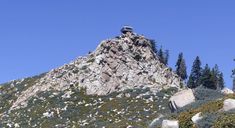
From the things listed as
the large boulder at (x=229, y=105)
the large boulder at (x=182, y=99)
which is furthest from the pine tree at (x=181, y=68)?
the large boulder at (x=229, y=105)

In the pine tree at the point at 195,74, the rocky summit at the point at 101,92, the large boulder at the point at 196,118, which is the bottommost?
the large boulder at the point at 196,118

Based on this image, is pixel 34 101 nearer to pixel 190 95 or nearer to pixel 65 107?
pixel 65 107

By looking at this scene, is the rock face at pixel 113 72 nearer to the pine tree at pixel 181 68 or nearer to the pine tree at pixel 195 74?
the pine tree at pixel 195 74

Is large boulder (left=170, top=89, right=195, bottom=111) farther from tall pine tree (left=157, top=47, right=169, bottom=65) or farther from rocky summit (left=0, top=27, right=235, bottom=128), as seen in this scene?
tall pine tree (left=157, top=47, right=169, bottom=65)

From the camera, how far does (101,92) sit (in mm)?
86750

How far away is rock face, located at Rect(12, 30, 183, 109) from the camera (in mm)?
88625

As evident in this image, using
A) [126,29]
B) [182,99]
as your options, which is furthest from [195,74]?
[182,99]

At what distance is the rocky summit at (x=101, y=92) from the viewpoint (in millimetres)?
75938

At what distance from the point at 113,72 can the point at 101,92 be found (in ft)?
16.6

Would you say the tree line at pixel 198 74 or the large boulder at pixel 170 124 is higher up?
the tree line at pixel 198 74

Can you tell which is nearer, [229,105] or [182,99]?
[229,105]

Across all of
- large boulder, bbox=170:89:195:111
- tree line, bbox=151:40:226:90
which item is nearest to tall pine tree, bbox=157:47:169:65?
tree line, bbox=151:40:226:90

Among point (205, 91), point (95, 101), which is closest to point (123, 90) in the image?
point (95, 101)

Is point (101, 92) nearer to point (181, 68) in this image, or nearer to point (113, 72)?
point (113, 72)
